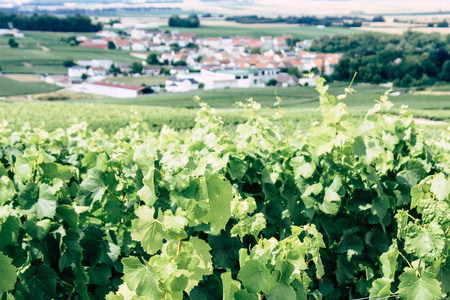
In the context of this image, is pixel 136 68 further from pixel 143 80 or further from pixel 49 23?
pixel 49 23

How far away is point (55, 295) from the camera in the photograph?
7.80 feet

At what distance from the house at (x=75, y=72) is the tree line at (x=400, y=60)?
147ft

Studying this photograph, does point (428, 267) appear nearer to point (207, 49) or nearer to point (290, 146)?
point (290, 146)

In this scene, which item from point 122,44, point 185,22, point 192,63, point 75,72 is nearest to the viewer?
point 75,72

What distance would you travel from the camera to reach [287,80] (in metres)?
63.2

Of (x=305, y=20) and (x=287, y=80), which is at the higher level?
(x=305, y=20)

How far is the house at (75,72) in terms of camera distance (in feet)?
224

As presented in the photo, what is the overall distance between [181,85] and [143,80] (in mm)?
9569

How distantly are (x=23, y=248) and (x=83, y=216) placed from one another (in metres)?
0.42

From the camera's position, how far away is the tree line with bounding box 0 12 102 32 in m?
84.6

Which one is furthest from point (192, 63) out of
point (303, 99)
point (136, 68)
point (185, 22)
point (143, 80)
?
point (303, 99)

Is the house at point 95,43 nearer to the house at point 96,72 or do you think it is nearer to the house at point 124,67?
the house at point 124,67

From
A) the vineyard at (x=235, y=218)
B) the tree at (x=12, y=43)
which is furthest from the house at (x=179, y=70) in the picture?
the vineyard at (x=235, y=218)

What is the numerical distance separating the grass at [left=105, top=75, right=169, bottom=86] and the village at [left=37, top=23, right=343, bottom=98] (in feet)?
→ 5.06
